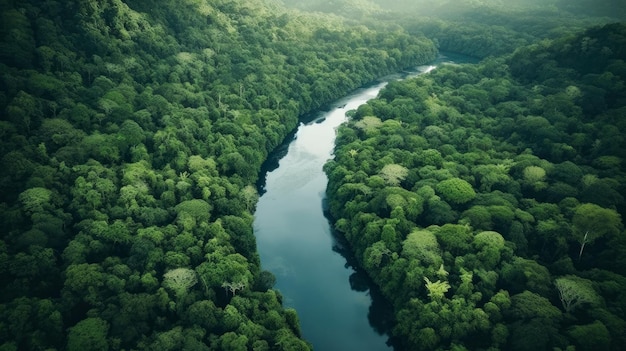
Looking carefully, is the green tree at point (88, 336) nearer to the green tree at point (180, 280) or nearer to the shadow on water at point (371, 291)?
the green tree at point (180, 280)

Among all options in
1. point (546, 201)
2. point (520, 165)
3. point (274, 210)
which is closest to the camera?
point (546, 201)

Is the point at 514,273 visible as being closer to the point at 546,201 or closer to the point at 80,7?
the point at 546,201

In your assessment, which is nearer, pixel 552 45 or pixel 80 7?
pixel 80 7

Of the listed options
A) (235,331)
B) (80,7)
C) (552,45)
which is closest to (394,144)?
(235,331)

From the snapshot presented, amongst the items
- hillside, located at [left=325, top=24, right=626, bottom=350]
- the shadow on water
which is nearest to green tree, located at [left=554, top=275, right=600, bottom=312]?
hillside, located at [left=325, top=24, right=626, bottom=350]

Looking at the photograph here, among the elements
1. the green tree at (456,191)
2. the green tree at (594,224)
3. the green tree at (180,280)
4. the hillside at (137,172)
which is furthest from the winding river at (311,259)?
the green tree at (594,224)

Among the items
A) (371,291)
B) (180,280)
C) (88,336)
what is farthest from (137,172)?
(371,291)

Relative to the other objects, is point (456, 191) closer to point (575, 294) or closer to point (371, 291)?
point (371, 291)
